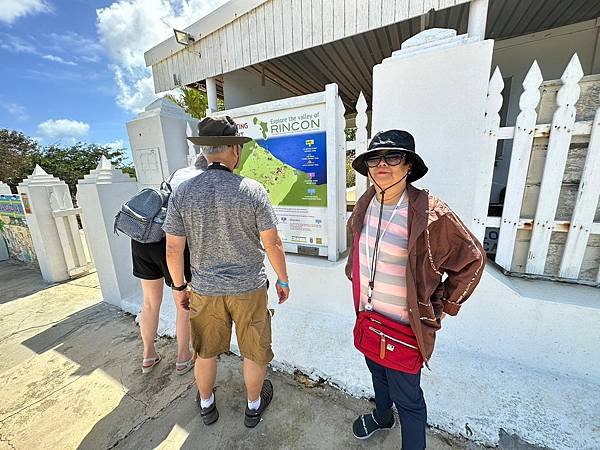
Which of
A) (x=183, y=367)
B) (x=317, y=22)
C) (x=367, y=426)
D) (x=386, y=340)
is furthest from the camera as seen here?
(x=317, y=22)

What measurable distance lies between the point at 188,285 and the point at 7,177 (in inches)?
694

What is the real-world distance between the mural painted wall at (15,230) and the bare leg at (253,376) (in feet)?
17.5

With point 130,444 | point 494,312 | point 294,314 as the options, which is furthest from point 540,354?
point 130,444

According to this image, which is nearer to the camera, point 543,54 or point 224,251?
point 224,251

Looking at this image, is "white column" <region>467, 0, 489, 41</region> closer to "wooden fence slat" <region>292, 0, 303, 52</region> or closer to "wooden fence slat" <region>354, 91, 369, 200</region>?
"wooden fence slat" <region>354, 91, 369, 200</region>

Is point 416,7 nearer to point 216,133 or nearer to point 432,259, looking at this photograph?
point 216,133

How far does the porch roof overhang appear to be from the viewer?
2.60 meters

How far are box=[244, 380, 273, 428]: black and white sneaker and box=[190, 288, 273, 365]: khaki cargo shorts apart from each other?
0.41 m

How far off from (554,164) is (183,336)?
3.14m

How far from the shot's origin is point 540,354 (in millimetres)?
1987

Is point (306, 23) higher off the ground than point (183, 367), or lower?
higher

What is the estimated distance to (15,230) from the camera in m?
5.14

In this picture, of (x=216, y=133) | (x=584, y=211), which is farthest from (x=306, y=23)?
(x=584, y=211)

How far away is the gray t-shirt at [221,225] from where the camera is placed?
143cm
